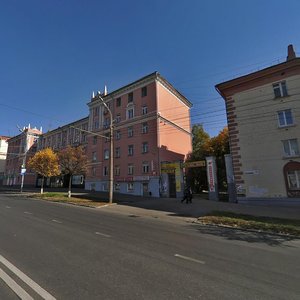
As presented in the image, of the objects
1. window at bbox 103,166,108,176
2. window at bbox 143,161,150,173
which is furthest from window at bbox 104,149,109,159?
window at bbox 143,161,150,173

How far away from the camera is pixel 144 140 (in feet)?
116

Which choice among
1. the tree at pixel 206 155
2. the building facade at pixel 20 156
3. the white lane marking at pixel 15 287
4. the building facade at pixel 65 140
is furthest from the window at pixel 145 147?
the building facade at pixel 20 156

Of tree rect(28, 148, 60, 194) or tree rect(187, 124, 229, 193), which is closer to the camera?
tree rect(28, 148, 60, 194)

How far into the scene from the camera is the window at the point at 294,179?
20.0m

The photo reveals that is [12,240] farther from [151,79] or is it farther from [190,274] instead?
[151,79]

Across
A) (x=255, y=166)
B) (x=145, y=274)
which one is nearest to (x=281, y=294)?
(x=145, y=274)

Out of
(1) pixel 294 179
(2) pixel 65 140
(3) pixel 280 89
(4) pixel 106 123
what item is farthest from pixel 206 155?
(2) pixel 65 140

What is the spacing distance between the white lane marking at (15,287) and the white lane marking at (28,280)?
0.53 feet

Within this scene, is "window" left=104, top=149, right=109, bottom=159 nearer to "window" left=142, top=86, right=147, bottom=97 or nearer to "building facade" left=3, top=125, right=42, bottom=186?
"window" left=142, top=86, right=147, bottom=97

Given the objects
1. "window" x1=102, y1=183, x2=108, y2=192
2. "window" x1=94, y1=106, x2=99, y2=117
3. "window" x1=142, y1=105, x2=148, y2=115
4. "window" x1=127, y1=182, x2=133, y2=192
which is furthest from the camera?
"window" x1=94, y1=106, x2=99, y2=117

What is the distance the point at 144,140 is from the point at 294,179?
2034 cm

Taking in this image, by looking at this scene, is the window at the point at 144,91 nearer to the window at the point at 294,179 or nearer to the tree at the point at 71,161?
the tree at the point at 71,161

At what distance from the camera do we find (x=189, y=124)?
4512cm

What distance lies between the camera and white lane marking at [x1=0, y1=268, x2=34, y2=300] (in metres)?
4.07
